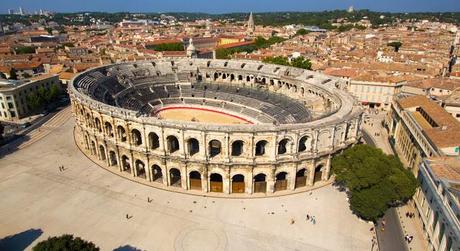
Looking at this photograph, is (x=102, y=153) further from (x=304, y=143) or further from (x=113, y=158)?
(x=304, y=143)

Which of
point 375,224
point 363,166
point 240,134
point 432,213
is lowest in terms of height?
point 375,224

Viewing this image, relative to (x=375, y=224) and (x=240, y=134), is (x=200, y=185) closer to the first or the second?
(x=240, y=134)

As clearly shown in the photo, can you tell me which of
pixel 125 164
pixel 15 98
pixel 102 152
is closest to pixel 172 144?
pixel 125 164

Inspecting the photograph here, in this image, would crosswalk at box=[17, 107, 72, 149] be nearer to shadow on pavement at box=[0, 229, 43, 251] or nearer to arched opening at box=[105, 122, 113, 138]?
arched opening at box=[105, 122, 113, 138]

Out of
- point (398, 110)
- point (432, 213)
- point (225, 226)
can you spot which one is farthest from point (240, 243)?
point (398, 110)

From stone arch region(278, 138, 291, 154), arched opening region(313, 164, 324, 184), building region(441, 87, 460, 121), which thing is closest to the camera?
stone arch region(278, 138, 291, 154)

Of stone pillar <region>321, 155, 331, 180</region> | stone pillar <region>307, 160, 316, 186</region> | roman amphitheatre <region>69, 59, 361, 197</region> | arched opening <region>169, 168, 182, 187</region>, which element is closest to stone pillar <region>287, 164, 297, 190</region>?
roman amphitheatre <region>69, 59, 361, 197</region>
